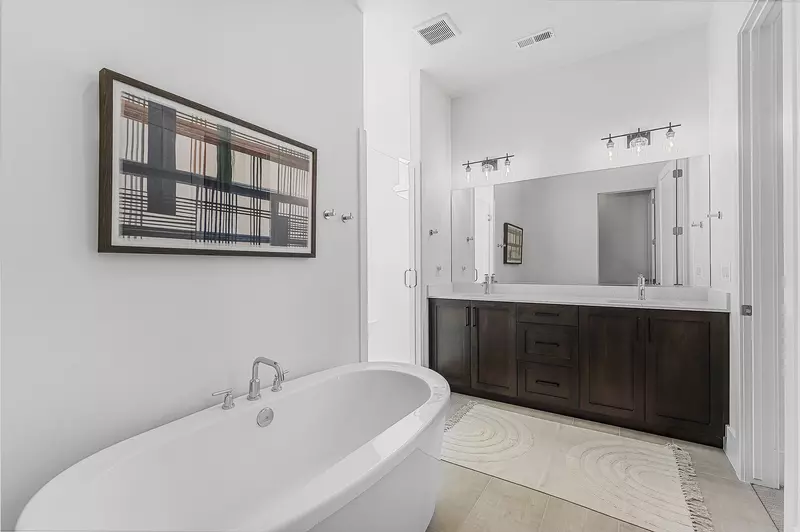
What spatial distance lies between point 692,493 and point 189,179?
8.73 feet

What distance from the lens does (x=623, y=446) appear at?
7.54 ft

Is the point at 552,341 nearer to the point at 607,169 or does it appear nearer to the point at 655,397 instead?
the point at 655,397

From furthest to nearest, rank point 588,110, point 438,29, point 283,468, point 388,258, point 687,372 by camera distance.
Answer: point 388,258 → point 588,110 → point 438,29 → point 687,372 → point 283,468

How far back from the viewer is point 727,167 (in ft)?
7.27

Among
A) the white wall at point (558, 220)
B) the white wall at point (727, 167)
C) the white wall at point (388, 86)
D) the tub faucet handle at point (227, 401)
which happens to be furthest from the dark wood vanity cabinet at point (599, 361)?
the tub faucet handle at point (227, 401)

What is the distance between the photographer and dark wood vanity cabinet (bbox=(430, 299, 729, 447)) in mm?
2305

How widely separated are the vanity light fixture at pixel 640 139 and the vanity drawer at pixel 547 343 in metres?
1.49

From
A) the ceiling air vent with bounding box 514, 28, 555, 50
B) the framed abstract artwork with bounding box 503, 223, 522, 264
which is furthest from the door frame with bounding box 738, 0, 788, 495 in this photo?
the framed abstract artwork with bounding box 503, 223, 522, 264

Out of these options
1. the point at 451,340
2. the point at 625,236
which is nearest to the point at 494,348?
the point at 451,340

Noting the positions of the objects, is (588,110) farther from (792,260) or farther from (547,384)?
(792,260)

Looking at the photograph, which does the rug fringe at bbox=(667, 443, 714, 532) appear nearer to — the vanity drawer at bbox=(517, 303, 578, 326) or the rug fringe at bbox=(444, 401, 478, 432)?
the vanity drawer at bbox=(517, 303, 578, 326)

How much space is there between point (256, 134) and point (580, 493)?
2.29m

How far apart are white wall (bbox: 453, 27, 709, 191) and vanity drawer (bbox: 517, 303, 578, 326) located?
4.07 feet

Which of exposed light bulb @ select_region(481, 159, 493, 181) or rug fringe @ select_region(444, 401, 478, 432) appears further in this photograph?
exposed light bulb @ select_region(481, 159, 493, 181)
